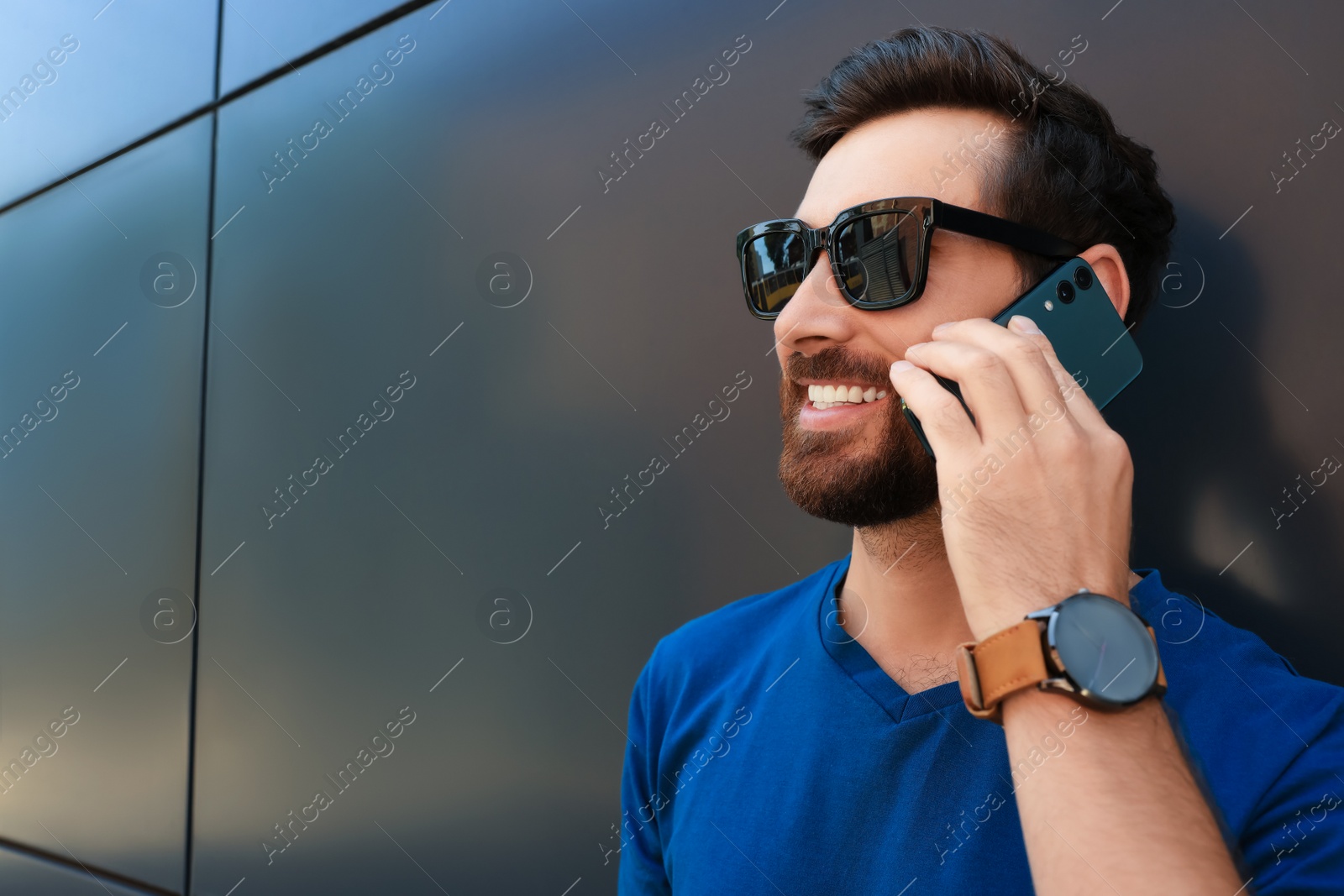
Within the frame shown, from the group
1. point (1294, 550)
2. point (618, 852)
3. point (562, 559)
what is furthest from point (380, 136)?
point (1294, 550)

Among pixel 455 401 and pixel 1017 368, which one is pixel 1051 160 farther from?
pixel 455 401

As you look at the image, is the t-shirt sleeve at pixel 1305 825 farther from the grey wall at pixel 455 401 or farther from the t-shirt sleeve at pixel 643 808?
the t-shirt sleeve at pixel 643 808

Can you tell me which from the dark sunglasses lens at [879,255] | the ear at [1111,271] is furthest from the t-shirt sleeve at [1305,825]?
the dark sunglasses lens at [879,255]

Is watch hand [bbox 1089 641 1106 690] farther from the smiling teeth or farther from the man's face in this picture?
the smiling teeth

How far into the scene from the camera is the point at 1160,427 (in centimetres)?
169

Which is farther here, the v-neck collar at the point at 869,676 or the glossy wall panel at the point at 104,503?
the glossy wall panel at the point at 104,503

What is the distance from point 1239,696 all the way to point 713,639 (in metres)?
0.95

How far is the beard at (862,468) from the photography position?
59.6 inches

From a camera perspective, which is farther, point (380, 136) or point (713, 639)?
point (380, 136)

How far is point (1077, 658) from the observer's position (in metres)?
1.00

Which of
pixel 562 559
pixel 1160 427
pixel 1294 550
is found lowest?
pixel 1294 550

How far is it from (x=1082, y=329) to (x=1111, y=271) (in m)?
0.24

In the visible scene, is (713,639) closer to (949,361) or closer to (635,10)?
(949,361)

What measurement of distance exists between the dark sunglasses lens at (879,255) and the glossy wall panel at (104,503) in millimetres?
3249
